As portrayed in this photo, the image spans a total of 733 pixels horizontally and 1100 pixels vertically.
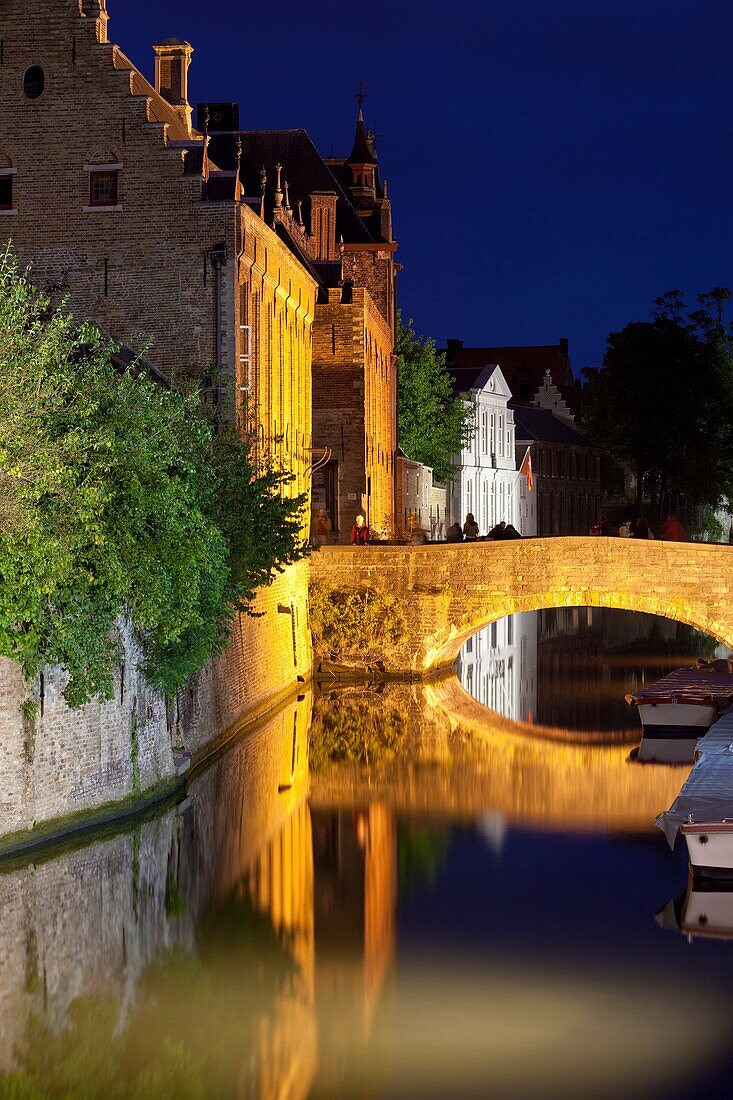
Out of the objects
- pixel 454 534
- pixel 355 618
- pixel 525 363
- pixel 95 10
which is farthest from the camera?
pixel 525 363

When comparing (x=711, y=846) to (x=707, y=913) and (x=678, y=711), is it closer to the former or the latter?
(x=707, y=913)

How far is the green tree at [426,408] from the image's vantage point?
208 feet

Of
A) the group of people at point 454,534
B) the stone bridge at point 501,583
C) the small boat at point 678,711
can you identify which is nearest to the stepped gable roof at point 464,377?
the group of people at point 454,534

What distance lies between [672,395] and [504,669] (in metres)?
23.9

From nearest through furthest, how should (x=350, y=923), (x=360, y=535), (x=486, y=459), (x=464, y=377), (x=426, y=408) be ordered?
(x=350, y=923), (x=360, y=535), (x=426, y=408), (x=464, y=377), (x=486, y=459)

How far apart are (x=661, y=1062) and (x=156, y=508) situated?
378 inches

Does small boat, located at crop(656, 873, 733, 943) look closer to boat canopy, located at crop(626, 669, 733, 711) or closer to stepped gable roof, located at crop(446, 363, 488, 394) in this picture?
boat canopy, located at crop(626, 669, 733, 711)

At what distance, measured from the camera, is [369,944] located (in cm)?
1723

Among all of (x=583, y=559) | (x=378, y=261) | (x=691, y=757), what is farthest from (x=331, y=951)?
(x=378, y=261)

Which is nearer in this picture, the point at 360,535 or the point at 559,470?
the point at 360,535

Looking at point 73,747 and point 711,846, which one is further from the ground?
point 73,747

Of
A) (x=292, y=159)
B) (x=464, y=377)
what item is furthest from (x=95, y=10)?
(x=464, y=377)

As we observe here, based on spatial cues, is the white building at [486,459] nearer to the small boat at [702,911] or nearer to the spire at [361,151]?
the spire at [361,151]

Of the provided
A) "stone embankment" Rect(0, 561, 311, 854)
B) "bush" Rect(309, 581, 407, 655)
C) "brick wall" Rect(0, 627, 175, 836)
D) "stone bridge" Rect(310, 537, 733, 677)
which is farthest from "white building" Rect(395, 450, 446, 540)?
"brick wall" Rect(0, 627, 175, 836)
